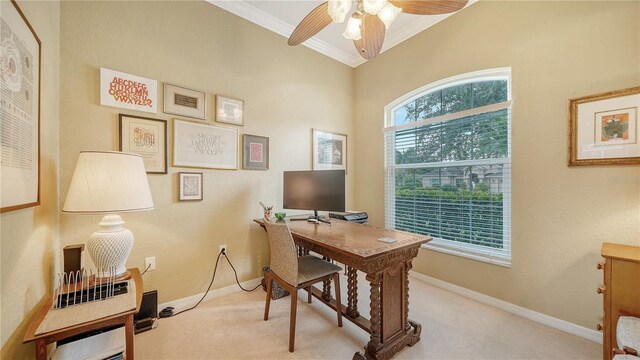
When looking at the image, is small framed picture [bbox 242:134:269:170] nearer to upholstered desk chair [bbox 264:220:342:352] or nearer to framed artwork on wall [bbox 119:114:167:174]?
framed artwork on wall [bbox 119:114:167:174]

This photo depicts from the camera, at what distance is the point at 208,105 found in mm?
2287

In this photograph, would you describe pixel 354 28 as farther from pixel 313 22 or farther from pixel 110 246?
pixel 110 246

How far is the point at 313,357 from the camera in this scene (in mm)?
1545

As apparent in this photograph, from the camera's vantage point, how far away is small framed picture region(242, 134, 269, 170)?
2.50m

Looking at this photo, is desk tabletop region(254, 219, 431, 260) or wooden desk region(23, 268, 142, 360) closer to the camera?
wooden desk region(23, 268, 142, 360)

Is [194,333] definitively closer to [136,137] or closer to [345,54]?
[136,137]

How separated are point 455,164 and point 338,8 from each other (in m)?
1.96

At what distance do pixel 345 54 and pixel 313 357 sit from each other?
11.6ft

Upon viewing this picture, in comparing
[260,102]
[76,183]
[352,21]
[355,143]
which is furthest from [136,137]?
[355,143]

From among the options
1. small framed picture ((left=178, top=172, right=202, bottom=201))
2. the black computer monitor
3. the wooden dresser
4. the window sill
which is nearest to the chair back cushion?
the black computer monitor

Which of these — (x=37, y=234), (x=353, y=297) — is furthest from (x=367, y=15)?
(x=37, y=234)

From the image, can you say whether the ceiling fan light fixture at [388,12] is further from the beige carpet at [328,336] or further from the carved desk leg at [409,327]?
the beige carpet at [328,336]

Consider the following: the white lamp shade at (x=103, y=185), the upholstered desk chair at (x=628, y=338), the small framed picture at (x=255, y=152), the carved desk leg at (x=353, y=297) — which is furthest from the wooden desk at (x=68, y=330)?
the upholstered desk chair at (x=628, y=338)

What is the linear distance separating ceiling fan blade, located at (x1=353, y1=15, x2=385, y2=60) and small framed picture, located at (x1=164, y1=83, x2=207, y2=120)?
155 centimetres
